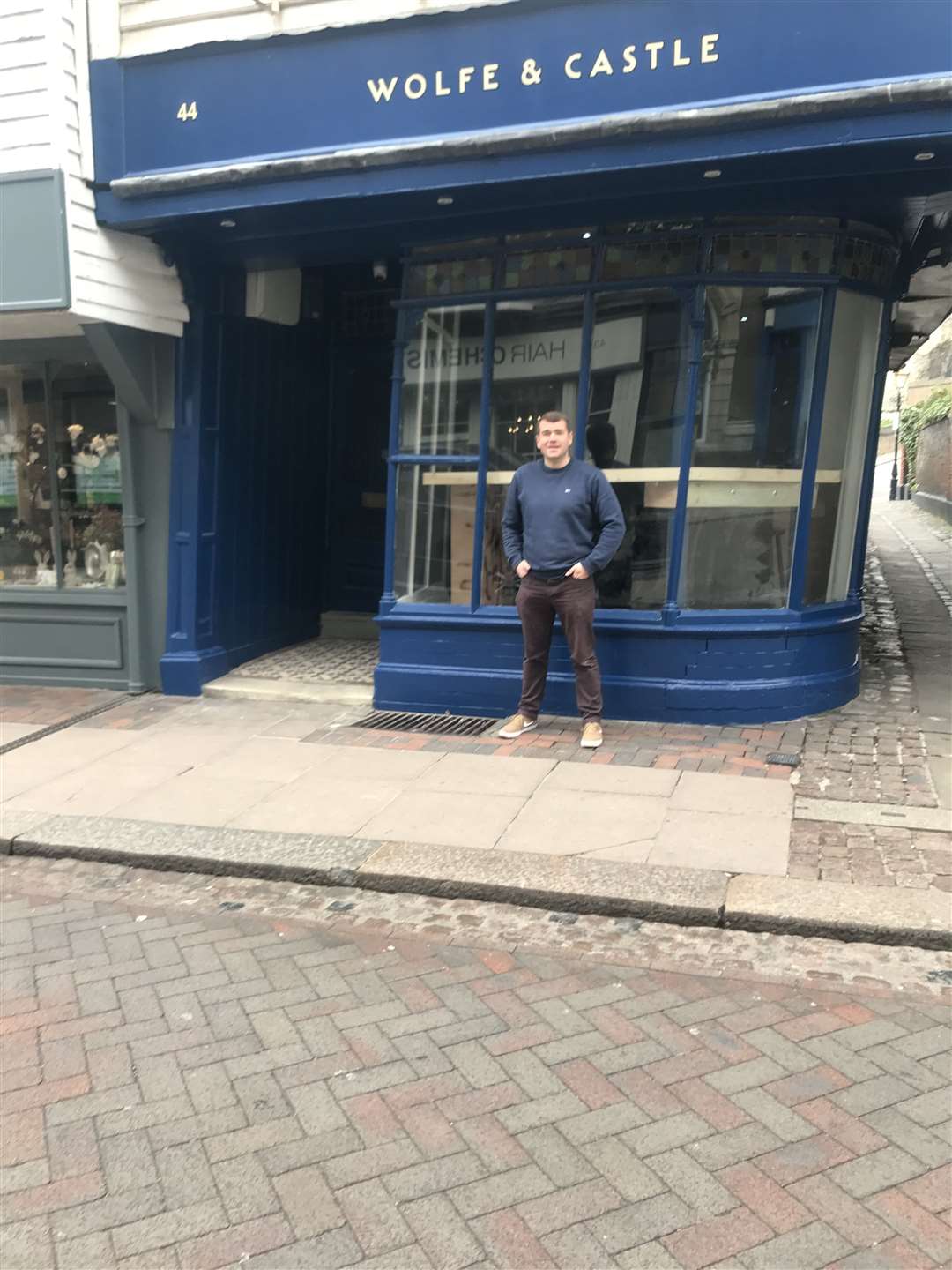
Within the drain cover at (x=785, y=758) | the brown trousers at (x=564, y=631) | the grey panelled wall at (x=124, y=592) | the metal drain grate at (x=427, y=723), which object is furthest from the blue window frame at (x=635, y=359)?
the grey panelled wall at (x=124, y=592)

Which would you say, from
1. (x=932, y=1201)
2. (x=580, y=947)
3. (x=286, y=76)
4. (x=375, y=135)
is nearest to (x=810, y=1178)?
(x=932, y=1201)

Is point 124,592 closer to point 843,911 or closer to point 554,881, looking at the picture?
point 554,881

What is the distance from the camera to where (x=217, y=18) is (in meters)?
6.02

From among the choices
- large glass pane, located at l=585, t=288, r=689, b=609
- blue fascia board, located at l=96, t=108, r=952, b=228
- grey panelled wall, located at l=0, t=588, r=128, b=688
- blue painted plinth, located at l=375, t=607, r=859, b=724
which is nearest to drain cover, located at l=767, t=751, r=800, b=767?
blue painted plinth, located at l=375, t=607, r=859, b=724

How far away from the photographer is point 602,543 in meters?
5.70

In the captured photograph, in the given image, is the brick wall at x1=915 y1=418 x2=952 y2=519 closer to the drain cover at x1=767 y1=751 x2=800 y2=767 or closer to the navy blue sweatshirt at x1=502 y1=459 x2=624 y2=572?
the drain cover at x1=767 y1=751 x2=800 y2=767

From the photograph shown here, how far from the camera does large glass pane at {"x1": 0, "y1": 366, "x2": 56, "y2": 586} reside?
779 cm

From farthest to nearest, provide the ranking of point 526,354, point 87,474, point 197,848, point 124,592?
point 87,474 < point 124,592 < point 526,354 < point 197,848

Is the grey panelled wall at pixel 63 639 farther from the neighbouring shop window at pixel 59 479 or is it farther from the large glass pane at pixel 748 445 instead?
the large glass pane at pixel 748 445

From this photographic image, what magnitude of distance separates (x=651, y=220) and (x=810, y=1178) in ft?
17.3

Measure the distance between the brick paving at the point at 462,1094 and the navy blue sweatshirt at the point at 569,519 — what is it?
2.43 meters

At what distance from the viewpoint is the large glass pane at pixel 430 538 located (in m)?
6.85

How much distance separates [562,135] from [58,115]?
3.28m

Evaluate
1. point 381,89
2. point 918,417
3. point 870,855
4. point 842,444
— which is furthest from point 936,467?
point 870,855
